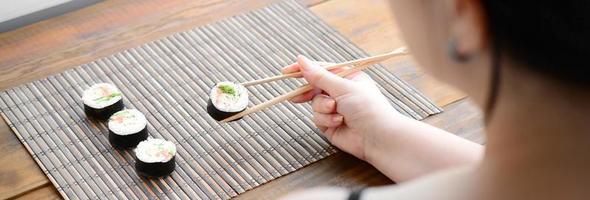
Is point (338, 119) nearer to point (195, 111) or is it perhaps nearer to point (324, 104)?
point (324, 104)

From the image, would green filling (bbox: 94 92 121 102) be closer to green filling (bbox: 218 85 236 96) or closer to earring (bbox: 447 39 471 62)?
green filling (bbox: 218 85 236 96)

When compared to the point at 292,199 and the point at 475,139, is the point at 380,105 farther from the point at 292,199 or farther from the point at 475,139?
the point at 292,199

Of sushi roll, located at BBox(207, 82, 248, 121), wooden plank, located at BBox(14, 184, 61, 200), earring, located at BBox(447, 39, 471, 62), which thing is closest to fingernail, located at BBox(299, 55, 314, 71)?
sushi roll, located at BBox(207, 82, 248, 121)

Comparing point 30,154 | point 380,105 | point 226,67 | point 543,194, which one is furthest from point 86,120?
point 543,194

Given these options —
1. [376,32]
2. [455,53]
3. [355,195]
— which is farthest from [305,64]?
[455,53]

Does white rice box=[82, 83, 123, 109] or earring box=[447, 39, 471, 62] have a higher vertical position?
earring box=[447, 39, 471, 62]
